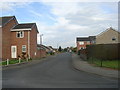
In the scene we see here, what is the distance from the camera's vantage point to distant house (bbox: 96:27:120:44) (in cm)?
4984

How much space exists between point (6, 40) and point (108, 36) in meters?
26.0

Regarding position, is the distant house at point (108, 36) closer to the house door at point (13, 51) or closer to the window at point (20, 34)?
the window at point (20, 34)

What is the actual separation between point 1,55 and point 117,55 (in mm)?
19032

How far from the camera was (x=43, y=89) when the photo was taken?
875cm

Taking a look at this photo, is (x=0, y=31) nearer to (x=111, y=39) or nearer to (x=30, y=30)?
(x=30, y=30)

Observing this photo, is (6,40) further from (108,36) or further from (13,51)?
(108,36)

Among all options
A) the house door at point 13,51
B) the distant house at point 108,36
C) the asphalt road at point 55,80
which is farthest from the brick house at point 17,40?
the asphalt road at point 55,80

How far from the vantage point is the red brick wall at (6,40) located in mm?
35188

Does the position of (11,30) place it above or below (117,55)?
above

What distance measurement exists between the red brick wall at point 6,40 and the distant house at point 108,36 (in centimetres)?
2310

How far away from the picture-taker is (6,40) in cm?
3638

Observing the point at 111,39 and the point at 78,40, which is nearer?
the point at 111,39

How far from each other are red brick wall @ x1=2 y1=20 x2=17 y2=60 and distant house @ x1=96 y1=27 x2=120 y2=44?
2310 centimetres

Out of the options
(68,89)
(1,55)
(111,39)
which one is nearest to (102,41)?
(111,39)
